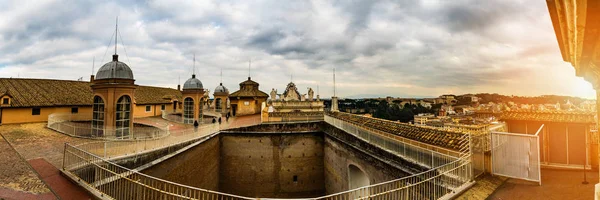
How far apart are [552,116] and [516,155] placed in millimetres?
4925

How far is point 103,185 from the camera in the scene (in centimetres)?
674

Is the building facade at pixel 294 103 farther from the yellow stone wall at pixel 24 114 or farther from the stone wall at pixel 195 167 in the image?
the yellow stone wall at pixel 24 114

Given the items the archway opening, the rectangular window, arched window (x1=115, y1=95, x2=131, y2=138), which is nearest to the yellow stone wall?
the rectangular window

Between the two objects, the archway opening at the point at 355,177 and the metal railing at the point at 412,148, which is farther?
the archway opening at the point at 355,177

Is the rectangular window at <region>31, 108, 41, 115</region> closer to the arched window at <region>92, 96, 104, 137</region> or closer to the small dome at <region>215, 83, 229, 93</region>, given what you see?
the arched window at <region>92, 96, 104, 137</region>

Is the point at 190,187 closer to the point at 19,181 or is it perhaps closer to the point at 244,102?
the point at 19,181

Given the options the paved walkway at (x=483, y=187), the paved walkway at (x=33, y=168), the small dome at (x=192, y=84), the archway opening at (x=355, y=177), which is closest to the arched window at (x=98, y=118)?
the paved walkway at (x=33, y=168)

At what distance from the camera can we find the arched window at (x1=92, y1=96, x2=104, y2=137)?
15.7m

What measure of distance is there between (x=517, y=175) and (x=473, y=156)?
4.47 feet

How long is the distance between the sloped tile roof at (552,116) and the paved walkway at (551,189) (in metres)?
2.38

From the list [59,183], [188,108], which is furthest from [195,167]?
[188,108]

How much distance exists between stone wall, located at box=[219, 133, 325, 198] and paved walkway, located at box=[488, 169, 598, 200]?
14500 millimetres

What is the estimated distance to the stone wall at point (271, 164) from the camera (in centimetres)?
2027

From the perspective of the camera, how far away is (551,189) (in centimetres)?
628
